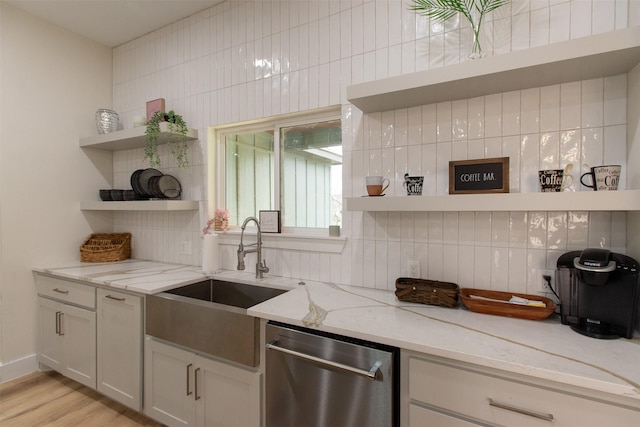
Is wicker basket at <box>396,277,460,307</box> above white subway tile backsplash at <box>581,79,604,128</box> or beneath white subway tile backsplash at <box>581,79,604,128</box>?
beneath

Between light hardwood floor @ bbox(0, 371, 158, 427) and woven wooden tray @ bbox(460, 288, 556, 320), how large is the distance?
197cm

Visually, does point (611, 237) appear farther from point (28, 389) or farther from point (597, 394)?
point (28, 389)

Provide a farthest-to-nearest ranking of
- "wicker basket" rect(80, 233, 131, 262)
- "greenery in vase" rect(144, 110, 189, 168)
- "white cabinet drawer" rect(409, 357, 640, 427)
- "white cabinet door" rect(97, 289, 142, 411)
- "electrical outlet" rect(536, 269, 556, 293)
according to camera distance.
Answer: "wicker basket" rect(80, 233, 131, 262) < "greenery in vase" rect(144, 110, 189, 168) < "white cabinet door" rect(97, 289, 142, 411) < "electrical outlet" rect(536, 269, 556, 293) < "white cabinet drawer" rect(409, 357, 640, 427)

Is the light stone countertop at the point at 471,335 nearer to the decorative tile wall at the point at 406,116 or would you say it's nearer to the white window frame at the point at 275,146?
the decorative tile wall at the point at 406,116

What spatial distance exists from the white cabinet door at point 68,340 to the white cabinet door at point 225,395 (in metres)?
1.01

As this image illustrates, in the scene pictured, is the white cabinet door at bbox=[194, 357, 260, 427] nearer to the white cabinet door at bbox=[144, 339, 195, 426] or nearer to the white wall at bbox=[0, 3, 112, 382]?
the white cabinet door at bbox=[144, 339, 195, 426]

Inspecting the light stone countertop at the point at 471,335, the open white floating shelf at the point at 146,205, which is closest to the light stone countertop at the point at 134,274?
the light stone countertop at the point at 471,335

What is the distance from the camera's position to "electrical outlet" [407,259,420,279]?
167 cm

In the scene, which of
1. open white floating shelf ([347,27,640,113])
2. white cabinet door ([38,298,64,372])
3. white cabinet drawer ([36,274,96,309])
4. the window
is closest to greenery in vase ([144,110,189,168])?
the window

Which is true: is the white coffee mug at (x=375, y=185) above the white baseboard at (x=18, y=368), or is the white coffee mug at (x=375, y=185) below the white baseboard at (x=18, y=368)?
above

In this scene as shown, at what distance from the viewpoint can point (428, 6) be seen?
1.55m

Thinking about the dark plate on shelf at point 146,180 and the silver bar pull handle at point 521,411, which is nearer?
the silver bar pull handle at point 521,411

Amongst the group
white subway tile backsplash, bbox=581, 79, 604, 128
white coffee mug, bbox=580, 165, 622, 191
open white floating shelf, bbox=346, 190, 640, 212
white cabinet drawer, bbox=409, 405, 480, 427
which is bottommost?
white cabinet drawer, bbox=409, 405, 480, 427

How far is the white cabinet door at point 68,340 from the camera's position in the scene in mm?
2061
